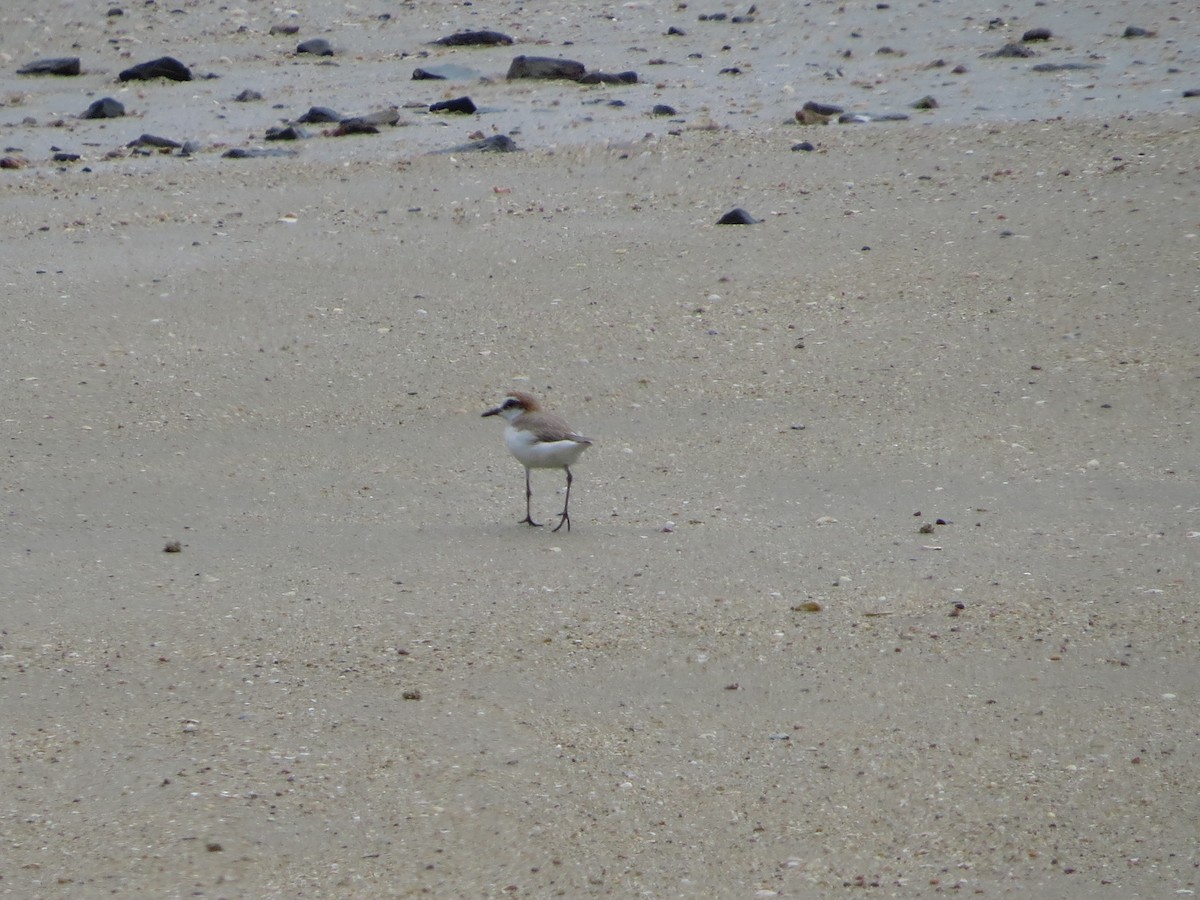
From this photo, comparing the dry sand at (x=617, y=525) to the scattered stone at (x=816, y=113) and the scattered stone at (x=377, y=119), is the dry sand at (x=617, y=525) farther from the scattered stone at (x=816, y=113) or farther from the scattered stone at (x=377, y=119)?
the scattered stone at (x=377, y=119)

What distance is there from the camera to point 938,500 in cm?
720

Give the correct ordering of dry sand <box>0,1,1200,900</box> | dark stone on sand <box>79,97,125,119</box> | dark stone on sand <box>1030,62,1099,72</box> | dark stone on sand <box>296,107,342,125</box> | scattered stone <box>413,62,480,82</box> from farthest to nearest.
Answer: scattered stone <box>413,62,480,82</box>
dark stone on sand <box>1030,62,1099,72</box>
dark stone on sand <box>79,97,125,119</box>
dark stone on sand <box>296,107,342,125</box>
dry sand <box>0,1,1200,900</box>

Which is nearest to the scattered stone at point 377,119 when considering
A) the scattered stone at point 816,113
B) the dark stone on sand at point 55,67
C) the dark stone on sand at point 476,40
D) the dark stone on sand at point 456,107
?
the dark stone on sand at point 456,107

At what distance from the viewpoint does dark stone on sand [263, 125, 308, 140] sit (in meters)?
13.6

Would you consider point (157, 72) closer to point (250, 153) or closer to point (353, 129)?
point (353, 129)

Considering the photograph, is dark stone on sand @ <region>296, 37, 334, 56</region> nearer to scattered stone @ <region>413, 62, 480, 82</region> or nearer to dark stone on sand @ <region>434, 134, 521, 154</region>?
scattered stone @ <region>413, 62, 480, 82</region>

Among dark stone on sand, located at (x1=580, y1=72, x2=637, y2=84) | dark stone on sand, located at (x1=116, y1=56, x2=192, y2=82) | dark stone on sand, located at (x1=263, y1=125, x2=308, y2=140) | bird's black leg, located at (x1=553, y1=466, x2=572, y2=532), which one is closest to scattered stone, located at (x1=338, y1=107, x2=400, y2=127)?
dark stone on sand, located at (x1=263, y1=125, x2=308, y2=140)

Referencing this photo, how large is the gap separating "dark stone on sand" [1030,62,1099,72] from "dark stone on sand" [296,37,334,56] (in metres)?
7.30

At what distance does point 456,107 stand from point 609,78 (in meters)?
1.87

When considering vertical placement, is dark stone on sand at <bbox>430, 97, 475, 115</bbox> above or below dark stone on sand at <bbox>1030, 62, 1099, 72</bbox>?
below

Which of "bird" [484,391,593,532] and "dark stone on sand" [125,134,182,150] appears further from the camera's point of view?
"dark stone on sand" [125,134,182,150]

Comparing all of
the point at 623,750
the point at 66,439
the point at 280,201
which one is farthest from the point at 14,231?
the point at 623,750

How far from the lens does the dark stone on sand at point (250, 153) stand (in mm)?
12930

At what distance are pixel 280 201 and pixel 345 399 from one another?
11.2 feet
